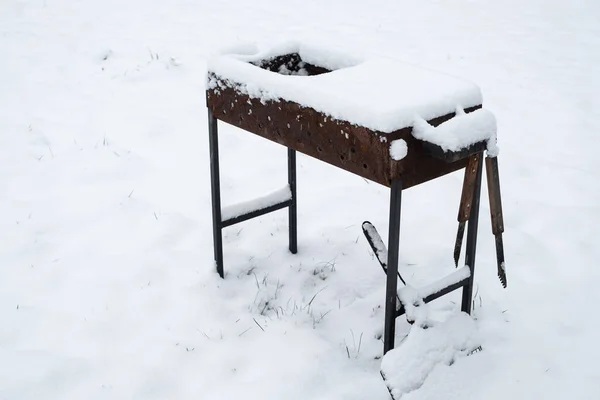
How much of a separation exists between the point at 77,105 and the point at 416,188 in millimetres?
2534

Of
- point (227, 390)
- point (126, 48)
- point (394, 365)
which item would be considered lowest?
point (227, 390)

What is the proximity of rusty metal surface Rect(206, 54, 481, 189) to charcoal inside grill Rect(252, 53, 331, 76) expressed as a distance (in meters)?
0.30

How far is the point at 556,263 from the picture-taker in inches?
137

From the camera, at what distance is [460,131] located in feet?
7.72

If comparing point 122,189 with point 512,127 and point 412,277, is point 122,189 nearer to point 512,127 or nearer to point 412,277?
point 412,277

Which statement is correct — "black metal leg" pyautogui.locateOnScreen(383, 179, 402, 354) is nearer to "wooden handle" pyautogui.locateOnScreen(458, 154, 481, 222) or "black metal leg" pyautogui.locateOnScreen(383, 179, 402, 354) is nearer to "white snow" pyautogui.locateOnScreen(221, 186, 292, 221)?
"wooden handle" pyautogui.locateOnScreen(458, 154, 481, 222)

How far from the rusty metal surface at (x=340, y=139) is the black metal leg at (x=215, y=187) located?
22 centimetres

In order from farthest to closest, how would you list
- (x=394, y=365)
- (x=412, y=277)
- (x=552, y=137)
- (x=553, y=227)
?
(x=552, y=137) < (x=553, y=227) < (x=412, y=277) < (x=394, y=365)

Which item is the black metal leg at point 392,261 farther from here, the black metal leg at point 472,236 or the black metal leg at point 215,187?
the black metal leg at point 215,187

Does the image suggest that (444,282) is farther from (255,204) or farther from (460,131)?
(255,204)

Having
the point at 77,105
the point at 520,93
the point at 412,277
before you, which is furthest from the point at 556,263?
the point at 77,105

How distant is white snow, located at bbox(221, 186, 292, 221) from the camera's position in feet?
11.0

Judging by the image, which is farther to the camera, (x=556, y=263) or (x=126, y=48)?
(x=126, y=48)

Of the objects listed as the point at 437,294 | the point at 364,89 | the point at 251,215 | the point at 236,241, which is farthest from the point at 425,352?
the point at 236,241
